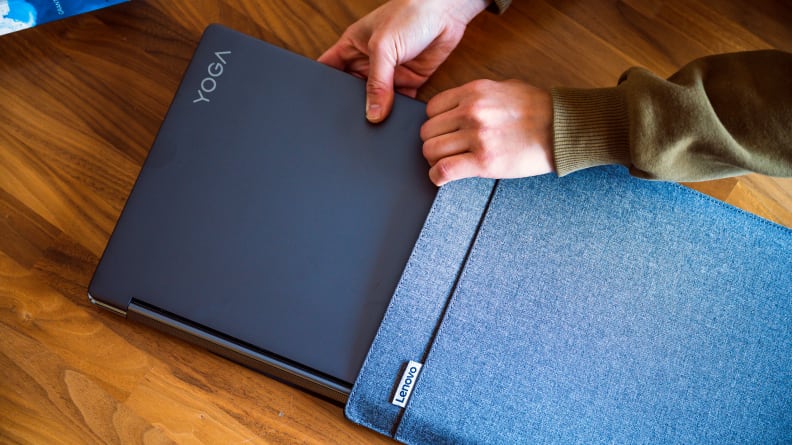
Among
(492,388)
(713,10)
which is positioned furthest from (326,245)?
(713,10)

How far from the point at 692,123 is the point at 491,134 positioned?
0.23 m

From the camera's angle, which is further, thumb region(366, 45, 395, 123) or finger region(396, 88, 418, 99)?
finger region(396, 88, 418, 99)

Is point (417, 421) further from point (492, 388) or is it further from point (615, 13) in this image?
point (615, 13)

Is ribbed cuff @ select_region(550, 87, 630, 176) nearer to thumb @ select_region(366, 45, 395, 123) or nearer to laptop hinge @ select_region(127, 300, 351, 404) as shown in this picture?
thumb @ select_region(366, 45, 395, 123)

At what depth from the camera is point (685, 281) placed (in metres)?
0.74

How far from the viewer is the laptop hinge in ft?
2.34

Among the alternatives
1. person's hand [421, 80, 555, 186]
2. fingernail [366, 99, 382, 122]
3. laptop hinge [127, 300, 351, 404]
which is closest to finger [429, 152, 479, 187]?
person's hand [421, 80, 555, 186]

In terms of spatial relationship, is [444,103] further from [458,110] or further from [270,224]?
[270,224]

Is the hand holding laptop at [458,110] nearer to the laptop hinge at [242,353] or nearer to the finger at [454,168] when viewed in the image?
the finger at [454,168]

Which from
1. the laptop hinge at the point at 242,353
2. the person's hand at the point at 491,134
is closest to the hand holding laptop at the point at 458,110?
the person's hand at the point at 491,134

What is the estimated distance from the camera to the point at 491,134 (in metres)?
0.73

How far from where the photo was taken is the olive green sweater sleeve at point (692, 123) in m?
0.64

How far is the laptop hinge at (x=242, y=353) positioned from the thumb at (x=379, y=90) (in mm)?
331

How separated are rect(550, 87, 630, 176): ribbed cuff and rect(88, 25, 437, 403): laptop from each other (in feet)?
0.58
